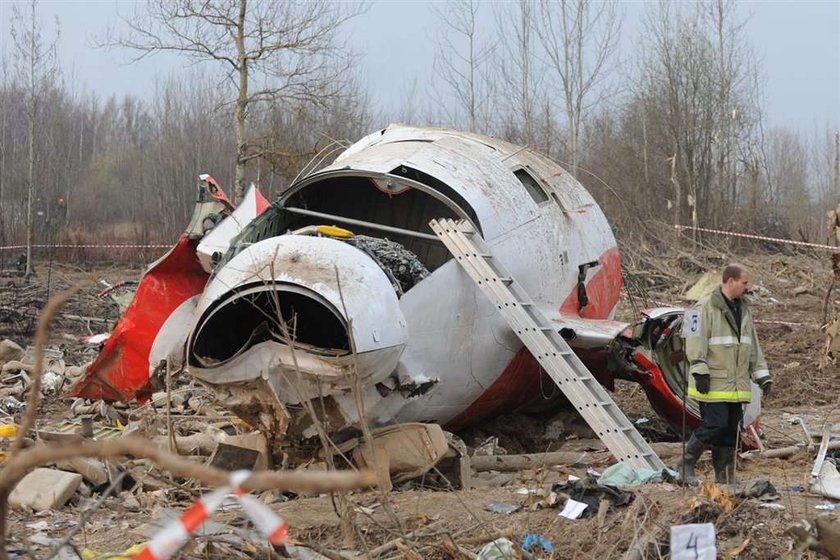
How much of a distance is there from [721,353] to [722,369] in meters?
0.12

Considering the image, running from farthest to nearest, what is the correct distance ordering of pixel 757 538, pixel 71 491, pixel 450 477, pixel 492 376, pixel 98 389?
1. pixel 98 389
2. pixel 492 376
3. pixel 450 477
4. pixel 71 491
5. pixel 757 538

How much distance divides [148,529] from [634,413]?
6527mm

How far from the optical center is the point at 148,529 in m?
5.45

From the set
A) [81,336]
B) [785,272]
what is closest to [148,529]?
[81,336]

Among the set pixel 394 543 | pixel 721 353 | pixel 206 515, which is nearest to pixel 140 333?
pixel 394 543

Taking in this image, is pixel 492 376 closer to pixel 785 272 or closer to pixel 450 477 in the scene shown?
pixel 450 477

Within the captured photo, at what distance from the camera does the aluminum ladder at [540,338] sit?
279 inches

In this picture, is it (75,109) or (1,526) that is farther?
(75,109)

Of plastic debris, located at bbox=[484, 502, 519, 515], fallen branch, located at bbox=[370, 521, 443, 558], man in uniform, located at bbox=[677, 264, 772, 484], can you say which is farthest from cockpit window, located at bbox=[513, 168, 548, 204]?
fallen branch, located at bbox=[370, 521, 443, 558]

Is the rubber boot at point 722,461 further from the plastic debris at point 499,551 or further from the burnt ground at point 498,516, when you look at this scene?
the plastic debris at point 499,551

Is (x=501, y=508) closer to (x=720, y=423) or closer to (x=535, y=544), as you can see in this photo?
(x=535, y=544)

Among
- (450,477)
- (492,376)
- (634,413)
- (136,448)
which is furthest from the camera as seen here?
(634,413)

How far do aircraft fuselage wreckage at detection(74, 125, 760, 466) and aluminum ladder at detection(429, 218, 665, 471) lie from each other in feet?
0.04

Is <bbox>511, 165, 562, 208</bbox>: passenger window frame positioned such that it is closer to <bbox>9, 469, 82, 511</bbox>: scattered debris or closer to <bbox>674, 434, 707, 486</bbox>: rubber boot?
<bbox>674, 434, 707, 486</bbox>: rubber boot
